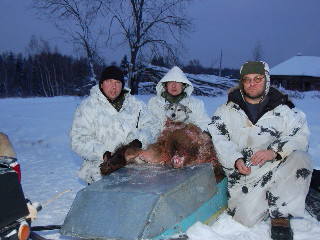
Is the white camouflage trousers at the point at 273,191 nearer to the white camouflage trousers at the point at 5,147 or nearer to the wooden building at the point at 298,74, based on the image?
the white camouflage trousers at the point at 5,147

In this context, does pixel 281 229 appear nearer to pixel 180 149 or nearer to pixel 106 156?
pixel 180 149

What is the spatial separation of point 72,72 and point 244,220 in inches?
2136

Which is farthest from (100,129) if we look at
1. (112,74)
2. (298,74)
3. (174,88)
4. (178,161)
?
(298,74)

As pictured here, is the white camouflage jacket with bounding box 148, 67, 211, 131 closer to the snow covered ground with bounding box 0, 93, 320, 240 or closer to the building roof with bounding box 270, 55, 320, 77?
the snow covered ground with bounding box 0, 93, 320, 240

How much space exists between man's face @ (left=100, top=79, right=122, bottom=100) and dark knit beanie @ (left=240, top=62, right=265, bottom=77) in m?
1.55

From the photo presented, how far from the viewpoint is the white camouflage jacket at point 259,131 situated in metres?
4.03

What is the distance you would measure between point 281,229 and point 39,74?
56.9 metres

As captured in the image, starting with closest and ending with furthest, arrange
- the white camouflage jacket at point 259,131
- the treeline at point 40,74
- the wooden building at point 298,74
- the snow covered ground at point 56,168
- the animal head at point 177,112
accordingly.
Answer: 1. the snow covered ground at point 56,168
2. the white camouflage jacket at point 259,131
3. the animal head at point 177,112
4. the wooden building at point 298,74
5. the treeline at point 40,74

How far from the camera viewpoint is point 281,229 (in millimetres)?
3609

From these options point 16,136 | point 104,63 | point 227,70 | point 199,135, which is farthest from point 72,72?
point 199,135

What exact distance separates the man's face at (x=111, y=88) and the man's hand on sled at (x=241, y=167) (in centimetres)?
177

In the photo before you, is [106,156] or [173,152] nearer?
[173,152]

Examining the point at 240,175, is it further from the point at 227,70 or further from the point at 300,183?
the point at 227,70

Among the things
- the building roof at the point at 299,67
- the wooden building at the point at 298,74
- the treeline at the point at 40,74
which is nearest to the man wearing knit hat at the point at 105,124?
the wooden building at the point at 298,74
